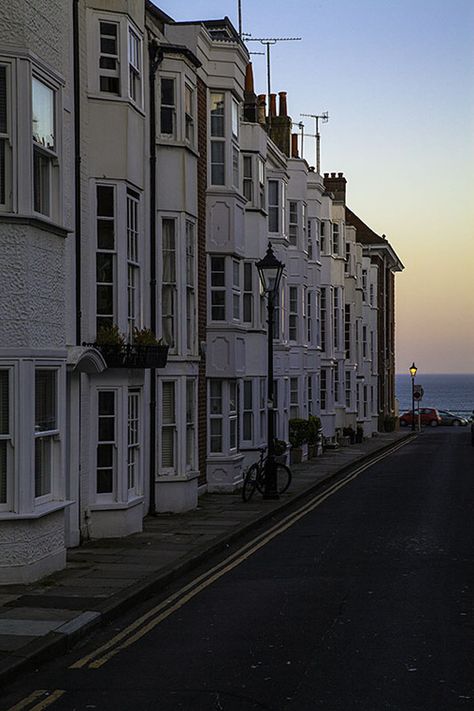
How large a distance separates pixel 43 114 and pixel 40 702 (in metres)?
8.60

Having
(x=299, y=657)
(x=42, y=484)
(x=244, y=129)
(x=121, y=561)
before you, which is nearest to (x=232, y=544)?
(x=121, y=561)

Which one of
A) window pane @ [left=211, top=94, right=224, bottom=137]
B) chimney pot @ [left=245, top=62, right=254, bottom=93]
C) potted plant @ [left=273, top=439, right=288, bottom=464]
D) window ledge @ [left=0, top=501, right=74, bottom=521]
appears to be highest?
chimney pot @ [left=245, top=62, right=254, bottom=93]

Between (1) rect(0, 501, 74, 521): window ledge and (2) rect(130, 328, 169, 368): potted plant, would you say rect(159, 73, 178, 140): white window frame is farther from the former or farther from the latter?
(1) rect(0, 501, 74, 521): window ledge

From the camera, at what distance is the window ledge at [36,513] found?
47.0ft

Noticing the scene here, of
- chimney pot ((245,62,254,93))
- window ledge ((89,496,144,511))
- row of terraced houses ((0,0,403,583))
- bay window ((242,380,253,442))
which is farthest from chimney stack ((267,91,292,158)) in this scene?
window ledge ((89,496,144,511))

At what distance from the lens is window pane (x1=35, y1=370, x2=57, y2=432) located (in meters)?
15.1

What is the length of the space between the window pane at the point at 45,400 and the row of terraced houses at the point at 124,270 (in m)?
0.03

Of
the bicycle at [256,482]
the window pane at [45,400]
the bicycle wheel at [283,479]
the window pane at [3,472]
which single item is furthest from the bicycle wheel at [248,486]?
the window pane at [3,472]

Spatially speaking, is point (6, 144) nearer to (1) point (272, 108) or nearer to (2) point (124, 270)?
(2) point (124, 270)

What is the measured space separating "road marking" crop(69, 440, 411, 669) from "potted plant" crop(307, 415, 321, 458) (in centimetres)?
1675

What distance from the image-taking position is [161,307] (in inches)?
912

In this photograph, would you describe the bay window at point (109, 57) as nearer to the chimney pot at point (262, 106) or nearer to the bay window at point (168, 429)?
the bay window at point (168, 429)

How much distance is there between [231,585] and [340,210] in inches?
1658

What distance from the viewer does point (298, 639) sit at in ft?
37.5
